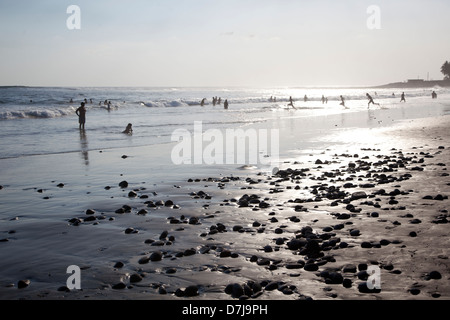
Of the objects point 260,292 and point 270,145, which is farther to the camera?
point 270,145

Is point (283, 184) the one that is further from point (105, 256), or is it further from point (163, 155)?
point (163, 155)

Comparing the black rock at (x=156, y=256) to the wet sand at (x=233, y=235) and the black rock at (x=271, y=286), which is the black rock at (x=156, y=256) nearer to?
the wet sand at (x=233, y=235)

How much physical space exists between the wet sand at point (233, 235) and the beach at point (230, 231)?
27 mm

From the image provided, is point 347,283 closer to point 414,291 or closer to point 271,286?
point 414,291

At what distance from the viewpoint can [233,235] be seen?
854 cm

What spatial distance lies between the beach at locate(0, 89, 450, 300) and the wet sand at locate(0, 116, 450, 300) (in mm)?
27

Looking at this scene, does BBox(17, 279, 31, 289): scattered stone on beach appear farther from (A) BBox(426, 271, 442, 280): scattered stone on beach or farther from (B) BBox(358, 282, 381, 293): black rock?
(A) BBox(426, 271, 442, 280): scattered stone on beach

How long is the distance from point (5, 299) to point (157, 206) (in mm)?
5446

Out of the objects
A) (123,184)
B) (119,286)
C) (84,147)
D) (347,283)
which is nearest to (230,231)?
(119,286)

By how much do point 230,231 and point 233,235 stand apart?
0.29m

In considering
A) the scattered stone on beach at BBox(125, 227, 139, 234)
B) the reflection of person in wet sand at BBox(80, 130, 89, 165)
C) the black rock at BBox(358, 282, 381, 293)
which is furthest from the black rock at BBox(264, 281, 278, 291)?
the reflection of person in wet sand at BBox(80, 130, 89, 165)

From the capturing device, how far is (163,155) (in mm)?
21172
